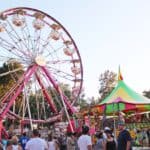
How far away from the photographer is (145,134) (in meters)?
25.6

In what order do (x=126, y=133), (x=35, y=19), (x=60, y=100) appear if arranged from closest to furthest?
(x=126, y=133), (x=35, y=19), (x=60, y=100)

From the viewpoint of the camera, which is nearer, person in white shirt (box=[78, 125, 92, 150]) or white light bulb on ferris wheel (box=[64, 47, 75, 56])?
person in white shirt (box=[78, 125, 92, 150])

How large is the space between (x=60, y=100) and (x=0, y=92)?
62.5ft

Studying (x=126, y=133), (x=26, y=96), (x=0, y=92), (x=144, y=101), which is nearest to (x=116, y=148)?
(x=126, y=133)

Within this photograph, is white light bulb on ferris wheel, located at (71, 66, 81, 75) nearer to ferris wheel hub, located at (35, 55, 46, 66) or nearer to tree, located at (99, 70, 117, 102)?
Result: ferris wheel hub, located at (35, 55, 46, 66)

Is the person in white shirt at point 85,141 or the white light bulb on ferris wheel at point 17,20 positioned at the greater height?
the white light bulb on ferris wheel at point 17,20

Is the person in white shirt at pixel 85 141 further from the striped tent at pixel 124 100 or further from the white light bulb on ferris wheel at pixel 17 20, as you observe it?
the white light bulb on ferris wheel at pixel 17 20

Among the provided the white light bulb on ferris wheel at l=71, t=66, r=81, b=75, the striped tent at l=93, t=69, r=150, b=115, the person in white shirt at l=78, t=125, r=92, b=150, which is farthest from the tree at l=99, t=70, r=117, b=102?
the person in white shirt at l=78, t=125, r=92, b=150

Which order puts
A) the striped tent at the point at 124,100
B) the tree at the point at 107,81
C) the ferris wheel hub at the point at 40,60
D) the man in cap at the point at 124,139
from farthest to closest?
the tree at the point at 107,81, the ferris wheel hub at the point at 40,60, the striped tent at the point at 124,100, the man in cap at the point at 124,139

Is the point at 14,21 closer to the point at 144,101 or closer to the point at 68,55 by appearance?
the point at 68,55

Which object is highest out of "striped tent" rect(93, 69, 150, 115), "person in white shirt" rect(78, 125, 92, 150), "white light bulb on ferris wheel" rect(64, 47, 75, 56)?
"white light bulb on ferris wheel" rect(64, 47, 75, 56)

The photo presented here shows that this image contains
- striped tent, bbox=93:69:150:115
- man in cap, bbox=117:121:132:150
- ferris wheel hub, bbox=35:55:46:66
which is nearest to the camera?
man in cap, bbox=117:121:132:150

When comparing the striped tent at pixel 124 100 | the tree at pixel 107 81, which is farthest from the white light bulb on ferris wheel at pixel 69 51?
the tree at pixel 107 81

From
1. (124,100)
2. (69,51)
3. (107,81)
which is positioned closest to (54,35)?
(69,51)
